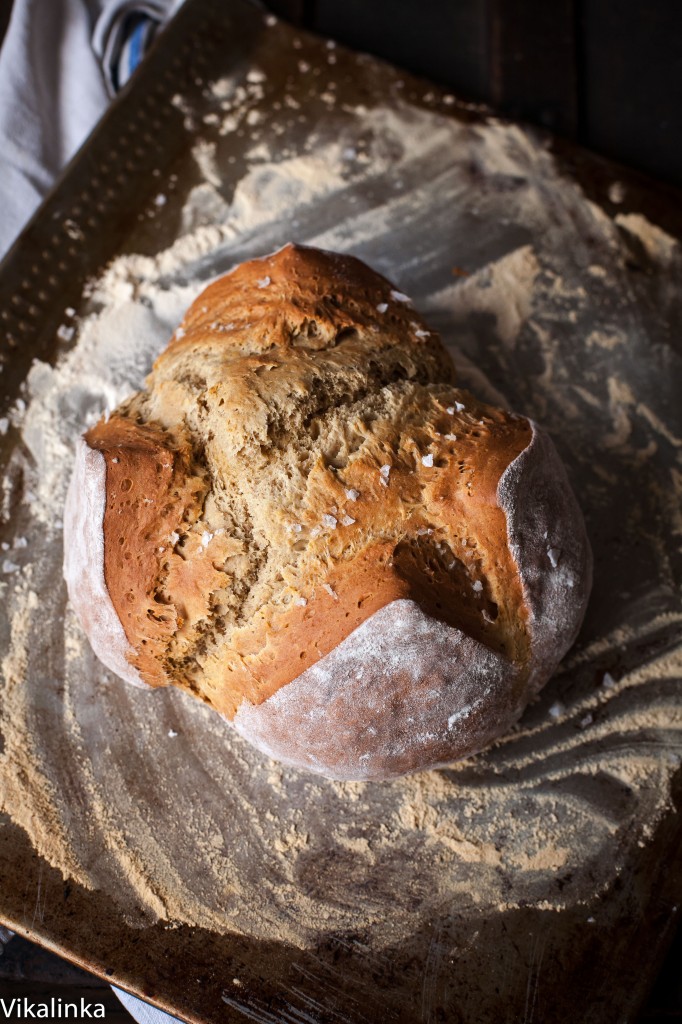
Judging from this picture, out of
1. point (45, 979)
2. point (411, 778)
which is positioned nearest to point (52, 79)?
point (411, 778)

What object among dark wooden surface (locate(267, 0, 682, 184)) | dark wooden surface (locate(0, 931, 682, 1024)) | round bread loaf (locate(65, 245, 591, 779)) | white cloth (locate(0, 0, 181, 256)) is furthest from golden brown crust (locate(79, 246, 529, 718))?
dark wooden surface (locate(267, 0, 682, 184))

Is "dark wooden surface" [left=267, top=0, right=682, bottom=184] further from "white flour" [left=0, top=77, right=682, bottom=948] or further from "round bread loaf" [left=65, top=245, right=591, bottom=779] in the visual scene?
"round bread loaf" [left=65, top=245, right=591, bottom=779]

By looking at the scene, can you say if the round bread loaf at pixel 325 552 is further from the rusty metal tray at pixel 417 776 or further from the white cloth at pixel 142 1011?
the white cloth at pixel 142 1011

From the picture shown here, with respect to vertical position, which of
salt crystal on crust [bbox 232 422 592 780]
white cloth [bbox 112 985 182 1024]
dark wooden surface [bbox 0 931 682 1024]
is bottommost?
dark wooden surface [bbox 0 931 682 1024]

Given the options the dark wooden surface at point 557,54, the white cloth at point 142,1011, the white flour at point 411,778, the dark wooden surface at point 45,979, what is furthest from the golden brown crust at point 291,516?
the dark wooden surface at point 557,54

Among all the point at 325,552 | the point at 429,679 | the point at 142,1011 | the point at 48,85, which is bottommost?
the point at 142,1011

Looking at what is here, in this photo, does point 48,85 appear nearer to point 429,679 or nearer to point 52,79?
point 52,79
